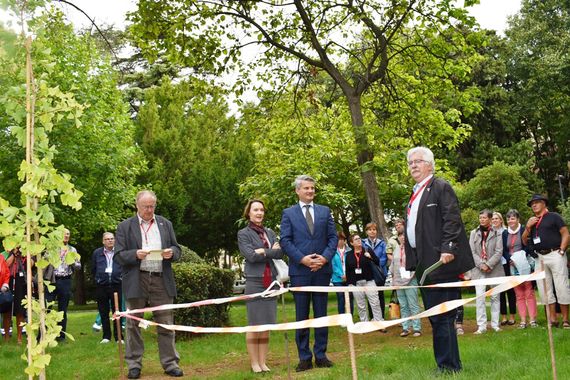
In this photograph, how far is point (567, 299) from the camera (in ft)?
36.7

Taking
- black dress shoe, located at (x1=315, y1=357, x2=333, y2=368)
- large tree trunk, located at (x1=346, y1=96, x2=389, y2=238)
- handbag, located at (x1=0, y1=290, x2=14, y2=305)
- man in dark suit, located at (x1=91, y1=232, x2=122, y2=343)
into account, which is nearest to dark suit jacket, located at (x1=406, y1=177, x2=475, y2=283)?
black dress shoe, located at (x1=315, y1=357, x2=333, y2=368)

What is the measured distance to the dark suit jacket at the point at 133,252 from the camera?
29.4 feet

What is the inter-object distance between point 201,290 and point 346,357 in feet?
13.3

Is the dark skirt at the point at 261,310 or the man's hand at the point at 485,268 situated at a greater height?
the man's hand at the point at 485,268

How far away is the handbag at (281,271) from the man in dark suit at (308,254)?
0.08 metres

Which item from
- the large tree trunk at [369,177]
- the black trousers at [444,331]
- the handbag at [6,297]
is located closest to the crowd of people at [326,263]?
the black trousers at [444,331]

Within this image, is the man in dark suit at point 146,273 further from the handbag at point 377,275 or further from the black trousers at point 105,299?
the handbag at point 377,275

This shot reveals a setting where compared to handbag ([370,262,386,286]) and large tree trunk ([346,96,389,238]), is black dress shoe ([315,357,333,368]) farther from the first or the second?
large tree trunk ([346,96,389,238])

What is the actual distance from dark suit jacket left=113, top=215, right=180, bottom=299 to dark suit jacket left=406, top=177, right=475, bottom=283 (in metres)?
3.18

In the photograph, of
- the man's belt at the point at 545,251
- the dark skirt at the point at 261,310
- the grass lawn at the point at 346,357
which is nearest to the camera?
the grass lawn at the point at 346,357

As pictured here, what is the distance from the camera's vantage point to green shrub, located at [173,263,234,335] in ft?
42.5

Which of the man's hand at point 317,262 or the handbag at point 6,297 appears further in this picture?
the handbag at point 6,297

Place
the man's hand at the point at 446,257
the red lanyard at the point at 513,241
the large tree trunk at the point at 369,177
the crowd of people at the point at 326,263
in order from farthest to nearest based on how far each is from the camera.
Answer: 1. the large tree trunk at the point at 369,177
2. the red lanyard at the point at 513,241
3. the crowd of people at the point at 326,263
4. the man's hand at the point at 446,257

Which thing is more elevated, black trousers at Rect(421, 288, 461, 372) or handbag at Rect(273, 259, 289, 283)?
handbag at Rect(273, 259, 289, 283)
